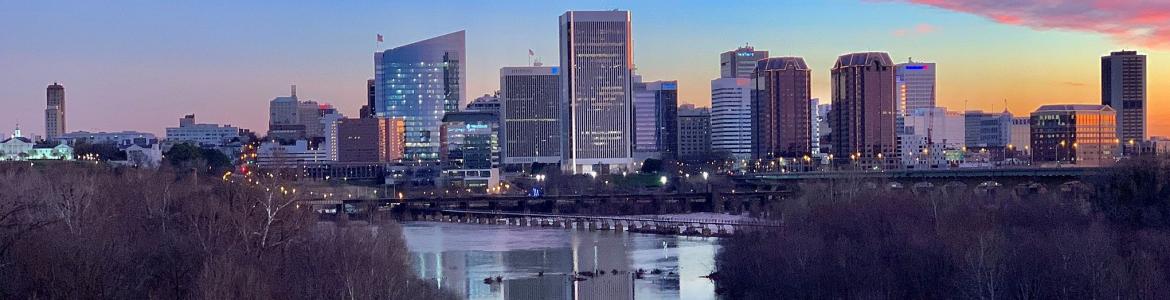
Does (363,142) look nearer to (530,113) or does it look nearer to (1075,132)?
(530,113)

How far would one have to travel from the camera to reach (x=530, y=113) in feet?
443

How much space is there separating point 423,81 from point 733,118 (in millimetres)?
33300

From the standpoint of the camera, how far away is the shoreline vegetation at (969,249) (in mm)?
25984

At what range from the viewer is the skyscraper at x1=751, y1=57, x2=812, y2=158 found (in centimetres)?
14088

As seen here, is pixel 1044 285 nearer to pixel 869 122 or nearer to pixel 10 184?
pixel 10 184

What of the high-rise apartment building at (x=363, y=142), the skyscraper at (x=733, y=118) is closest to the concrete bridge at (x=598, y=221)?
the high-rise apartment building at (x=363, y=142)

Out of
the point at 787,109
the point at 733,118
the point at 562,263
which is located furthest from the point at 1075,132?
the point at 562,263

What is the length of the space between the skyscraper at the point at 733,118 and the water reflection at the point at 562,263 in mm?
96448

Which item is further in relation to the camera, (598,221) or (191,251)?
(598,221)

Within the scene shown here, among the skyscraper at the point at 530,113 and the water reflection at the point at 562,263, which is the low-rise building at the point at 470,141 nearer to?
the skyscraper at the point at 530,113

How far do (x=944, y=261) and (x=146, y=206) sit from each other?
17.0 m

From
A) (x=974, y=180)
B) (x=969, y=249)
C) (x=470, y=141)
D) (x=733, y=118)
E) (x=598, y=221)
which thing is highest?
(x=733, y=118)

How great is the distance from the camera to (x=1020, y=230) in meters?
32.7

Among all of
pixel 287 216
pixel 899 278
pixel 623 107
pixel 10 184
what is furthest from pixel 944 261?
pixel 623 107
